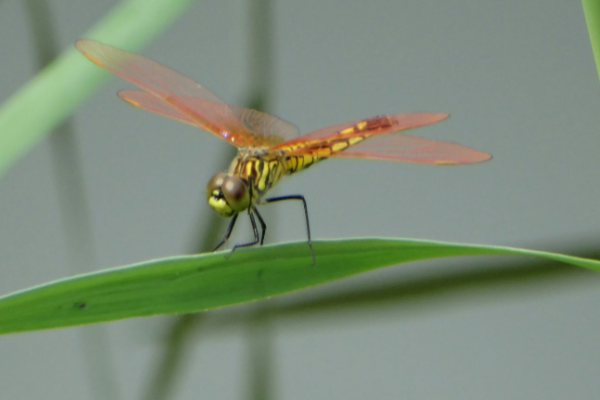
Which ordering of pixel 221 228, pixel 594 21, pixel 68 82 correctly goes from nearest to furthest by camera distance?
pixel 594 21 < pixel 68 82 < pixel 221 228

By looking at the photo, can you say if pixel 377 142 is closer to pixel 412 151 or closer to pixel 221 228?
pixel 412 151

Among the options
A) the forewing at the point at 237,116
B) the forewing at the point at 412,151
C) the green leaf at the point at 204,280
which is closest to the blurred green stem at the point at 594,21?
the green leaf at the point at 204,280

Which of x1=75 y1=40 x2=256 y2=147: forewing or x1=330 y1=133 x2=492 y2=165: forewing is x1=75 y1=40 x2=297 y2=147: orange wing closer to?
x1=75 y1=40 x2=256 y2=147: forewing

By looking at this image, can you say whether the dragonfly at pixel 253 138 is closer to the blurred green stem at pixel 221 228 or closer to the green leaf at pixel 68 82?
the green leaf at pixel 68 82

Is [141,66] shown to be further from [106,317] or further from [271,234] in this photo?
[271,234]

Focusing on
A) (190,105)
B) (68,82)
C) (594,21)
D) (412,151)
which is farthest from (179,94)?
(594,21)

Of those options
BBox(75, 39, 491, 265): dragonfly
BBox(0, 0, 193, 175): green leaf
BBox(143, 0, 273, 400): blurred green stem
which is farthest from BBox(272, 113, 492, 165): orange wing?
BBox(143, 0, 273, 400): blurred green stem
